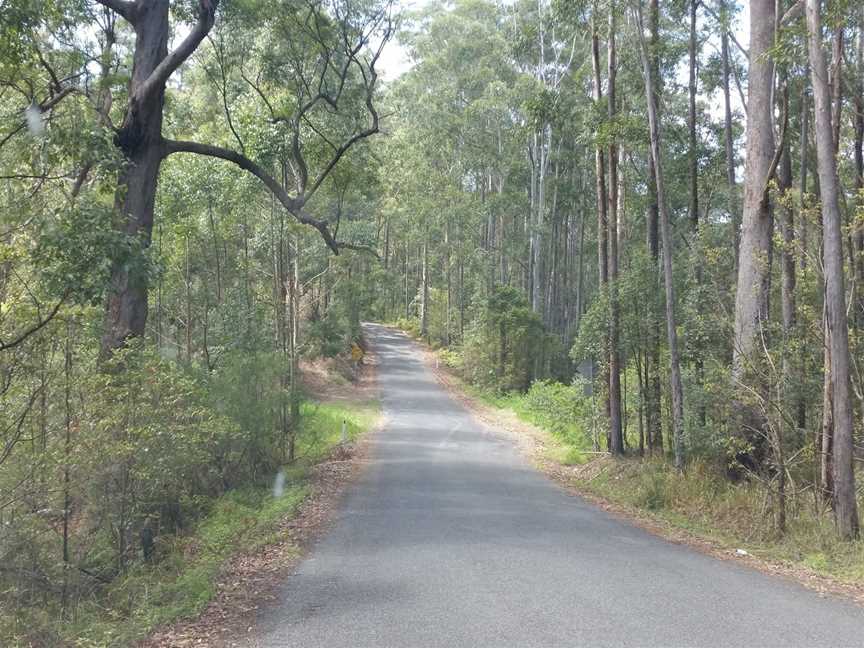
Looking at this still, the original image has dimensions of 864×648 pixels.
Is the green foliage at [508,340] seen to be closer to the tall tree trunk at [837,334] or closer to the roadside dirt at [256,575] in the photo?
the roadside dirt at [256,575]

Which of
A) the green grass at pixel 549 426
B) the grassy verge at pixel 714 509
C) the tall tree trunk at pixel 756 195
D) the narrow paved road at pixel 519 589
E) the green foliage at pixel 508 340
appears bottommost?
the green grass at pixel 549 426

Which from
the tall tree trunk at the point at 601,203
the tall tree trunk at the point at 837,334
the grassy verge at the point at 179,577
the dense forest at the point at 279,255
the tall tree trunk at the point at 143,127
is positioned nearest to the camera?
the grassy verge at the point at 179,577

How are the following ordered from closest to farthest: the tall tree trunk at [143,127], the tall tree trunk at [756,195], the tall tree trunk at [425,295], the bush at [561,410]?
1. the tall tree trunk at [143,127]
2. the tall tree trunk at [756,195]
3. the bush at [561,410]
4. the tall tree trunk at [425,295]

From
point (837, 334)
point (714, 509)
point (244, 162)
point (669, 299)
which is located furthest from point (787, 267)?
point (244, 162)

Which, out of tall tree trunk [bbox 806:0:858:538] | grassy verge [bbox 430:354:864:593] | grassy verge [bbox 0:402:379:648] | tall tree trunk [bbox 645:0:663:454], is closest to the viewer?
grassy verge [bbox 0:402:379:648]

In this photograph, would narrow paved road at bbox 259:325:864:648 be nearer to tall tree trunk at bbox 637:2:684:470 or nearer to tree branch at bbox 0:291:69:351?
tall tree trunk at bbox 637:2:684:470

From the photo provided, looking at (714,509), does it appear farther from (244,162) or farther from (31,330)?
(31,330)

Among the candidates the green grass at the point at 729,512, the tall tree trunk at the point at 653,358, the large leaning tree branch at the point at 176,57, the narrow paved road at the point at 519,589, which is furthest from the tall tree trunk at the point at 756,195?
the large leaning tree branch at the point at 176,57

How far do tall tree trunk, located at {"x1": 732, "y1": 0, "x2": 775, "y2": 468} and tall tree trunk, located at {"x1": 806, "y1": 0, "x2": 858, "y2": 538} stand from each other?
2894mm

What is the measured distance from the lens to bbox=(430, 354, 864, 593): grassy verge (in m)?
9.13

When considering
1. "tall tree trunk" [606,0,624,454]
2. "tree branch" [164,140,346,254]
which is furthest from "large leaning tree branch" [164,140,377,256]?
"tall tree trunk" [606,0,624,454]

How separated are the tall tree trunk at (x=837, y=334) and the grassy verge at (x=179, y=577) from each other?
23.5 ft

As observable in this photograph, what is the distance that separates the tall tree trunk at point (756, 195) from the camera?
1293cm

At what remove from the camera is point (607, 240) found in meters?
17.5
